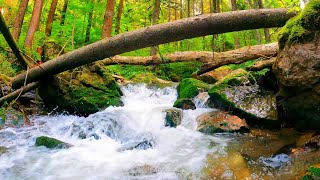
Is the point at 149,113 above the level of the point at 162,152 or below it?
above

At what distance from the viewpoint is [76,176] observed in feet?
16.7

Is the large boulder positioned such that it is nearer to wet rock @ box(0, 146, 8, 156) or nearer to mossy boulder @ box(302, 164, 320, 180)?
mossy boulder @ box(302, 164, 320, 180)

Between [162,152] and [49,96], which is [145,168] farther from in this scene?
[49,96]

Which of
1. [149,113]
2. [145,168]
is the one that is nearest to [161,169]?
[145,168]

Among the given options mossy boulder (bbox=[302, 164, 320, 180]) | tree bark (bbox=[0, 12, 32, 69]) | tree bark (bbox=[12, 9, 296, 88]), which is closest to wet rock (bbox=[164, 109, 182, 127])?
tree bark (bbox=[12, 9, 296, 88])

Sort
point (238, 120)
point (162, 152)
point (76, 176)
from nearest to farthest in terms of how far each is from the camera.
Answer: point (76, 176) < point (162, 152) < point (238, 120)

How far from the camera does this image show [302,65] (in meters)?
5.45

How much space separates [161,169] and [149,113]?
3789 mm

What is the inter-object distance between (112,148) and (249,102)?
350 cm

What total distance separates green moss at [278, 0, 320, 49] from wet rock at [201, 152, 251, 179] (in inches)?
93.1

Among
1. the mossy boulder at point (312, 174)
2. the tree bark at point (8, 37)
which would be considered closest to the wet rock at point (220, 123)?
the mossy boulder at point (312, 174)

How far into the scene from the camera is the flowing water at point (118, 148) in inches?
203

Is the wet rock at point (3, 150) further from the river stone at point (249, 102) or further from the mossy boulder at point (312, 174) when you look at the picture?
the mossy boulder at point (312, 174)

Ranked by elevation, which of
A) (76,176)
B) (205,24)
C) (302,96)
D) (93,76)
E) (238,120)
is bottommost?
(76,176)
